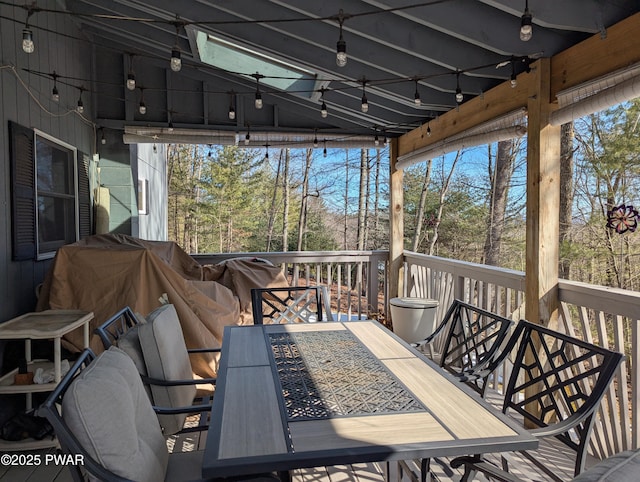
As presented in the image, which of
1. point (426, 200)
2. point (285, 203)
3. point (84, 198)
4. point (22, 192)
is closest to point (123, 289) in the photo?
point (22, 192)

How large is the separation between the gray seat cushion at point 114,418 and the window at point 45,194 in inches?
94.2

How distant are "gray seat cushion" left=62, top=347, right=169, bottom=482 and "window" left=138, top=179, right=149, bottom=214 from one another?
4.91 metres

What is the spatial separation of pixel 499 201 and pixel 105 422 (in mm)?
10234

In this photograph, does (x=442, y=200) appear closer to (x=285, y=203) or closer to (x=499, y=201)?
(x=499, y=201)

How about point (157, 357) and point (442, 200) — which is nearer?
point (157, 357)

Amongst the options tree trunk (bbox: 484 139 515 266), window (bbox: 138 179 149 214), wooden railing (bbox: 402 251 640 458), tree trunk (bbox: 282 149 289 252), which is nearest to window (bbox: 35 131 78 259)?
window (bbox: 138 179 149 214)

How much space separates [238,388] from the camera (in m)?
1.65

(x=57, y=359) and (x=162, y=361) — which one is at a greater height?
(x=162, y=361)

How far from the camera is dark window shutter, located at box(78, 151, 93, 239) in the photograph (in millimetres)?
4648

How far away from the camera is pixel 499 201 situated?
33.3ft

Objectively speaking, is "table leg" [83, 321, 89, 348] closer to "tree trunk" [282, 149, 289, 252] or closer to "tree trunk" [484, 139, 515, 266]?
"tree trunk" [484, 139, 515, 266]

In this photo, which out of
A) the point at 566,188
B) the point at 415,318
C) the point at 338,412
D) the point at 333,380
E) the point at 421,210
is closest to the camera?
the point at 338,412

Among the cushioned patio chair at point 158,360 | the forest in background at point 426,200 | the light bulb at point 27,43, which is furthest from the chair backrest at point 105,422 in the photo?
the forest in background at point 426,200

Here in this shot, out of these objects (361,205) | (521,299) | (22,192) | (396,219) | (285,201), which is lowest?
(521,299)
